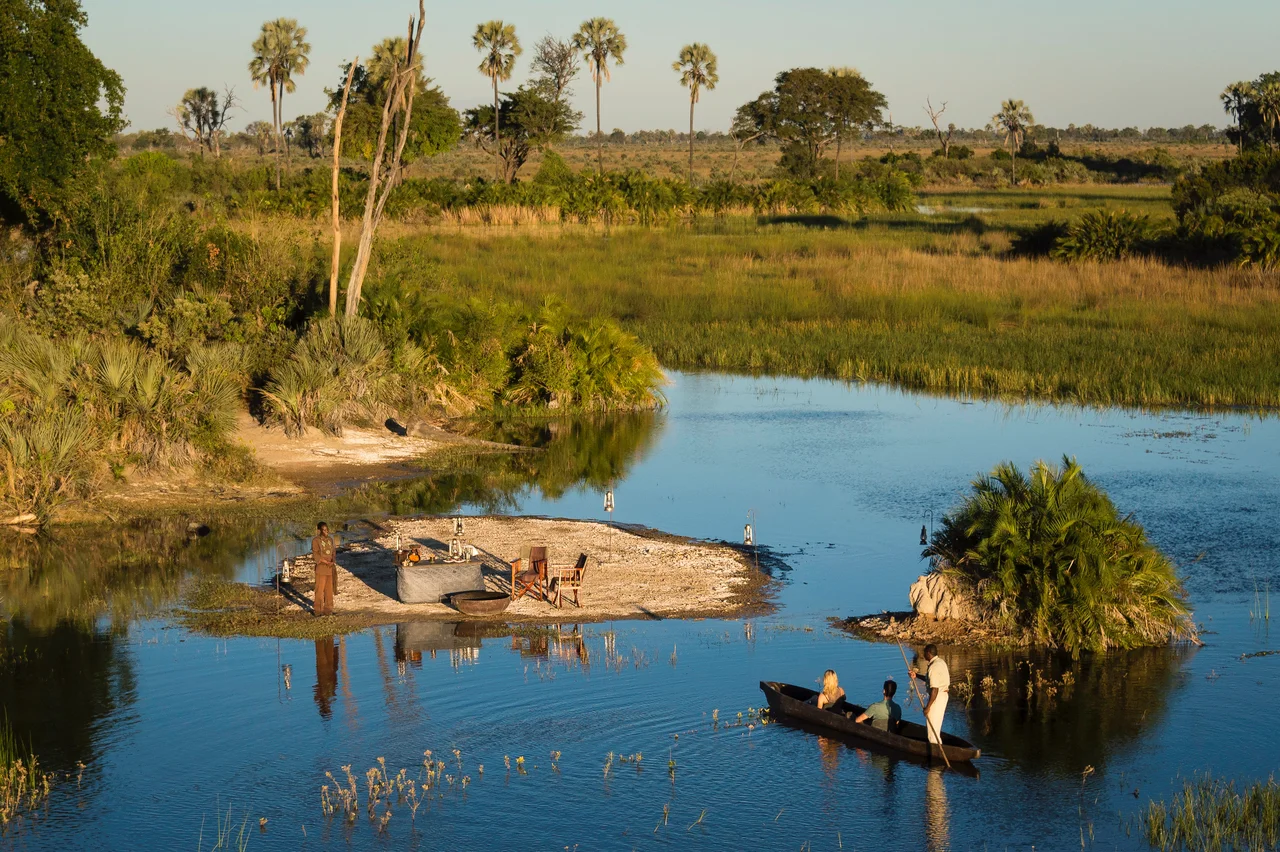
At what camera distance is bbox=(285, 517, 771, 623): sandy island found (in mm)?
19172

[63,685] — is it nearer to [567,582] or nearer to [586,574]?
[567,582]

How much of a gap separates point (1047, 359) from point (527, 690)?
2896 centimetres

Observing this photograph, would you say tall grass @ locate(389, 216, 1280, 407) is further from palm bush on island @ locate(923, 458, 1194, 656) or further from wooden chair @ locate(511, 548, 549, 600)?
palm bush on island @ locate(923, 458, 1194, 656)

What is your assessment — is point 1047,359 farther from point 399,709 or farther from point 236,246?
point 399,709

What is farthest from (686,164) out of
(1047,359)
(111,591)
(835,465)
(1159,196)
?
(111,591)

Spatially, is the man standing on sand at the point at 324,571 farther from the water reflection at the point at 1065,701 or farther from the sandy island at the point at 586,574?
the water reflection at the point at 1065,701

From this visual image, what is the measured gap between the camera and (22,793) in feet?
43.3

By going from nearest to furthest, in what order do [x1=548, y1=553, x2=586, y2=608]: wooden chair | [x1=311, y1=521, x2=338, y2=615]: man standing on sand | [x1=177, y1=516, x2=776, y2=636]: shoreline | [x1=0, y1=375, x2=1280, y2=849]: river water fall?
[x1=0, y1=375, x2=1280, y2=849]: river water → [x1=311, y1=521, x2=338, y2=615]: man standing on sand → [x1=177, y1=516, x2=776, y2=636]: shoreline → [x1=548, y1=553, x2=586, y2=608]: wooden chair

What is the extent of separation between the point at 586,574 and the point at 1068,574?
21.8 feet

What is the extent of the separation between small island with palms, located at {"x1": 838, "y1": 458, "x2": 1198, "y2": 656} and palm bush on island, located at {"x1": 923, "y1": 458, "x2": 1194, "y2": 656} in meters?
0.01

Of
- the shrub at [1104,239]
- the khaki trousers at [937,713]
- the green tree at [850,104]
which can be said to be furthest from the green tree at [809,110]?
the khaki trousers at [937,713]

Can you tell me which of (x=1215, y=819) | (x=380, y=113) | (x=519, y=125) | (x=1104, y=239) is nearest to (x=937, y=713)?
(x=1215, y=819)

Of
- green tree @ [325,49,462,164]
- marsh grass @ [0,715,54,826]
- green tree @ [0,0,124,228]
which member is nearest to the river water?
marsh grass @ [0,715,54,826]

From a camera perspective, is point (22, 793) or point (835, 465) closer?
point (22, 793)
